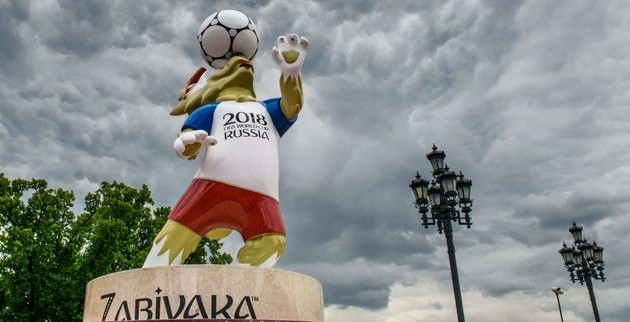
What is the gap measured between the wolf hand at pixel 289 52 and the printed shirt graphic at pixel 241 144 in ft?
2.14

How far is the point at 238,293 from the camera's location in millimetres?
5230

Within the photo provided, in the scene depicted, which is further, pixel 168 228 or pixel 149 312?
pixel 168 228

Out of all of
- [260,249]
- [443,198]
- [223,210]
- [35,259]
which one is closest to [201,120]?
[223,210]

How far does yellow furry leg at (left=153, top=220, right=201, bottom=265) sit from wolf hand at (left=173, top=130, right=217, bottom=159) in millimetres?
774

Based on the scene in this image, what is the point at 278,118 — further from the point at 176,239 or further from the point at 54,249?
the point at 54,249

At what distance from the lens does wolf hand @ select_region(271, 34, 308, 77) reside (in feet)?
21.3

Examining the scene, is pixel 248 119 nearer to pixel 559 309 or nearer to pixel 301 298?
pixel 301 298

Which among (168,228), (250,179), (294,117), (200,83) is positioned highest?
(200,83)

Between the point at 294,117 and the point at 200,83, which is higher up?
the point at 200,83

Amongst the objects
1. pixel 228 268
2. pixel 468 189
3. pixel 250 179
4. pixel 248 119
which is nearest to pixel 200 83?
pixel 248 119

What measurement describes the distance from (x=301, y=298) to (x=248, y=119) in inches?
86.6

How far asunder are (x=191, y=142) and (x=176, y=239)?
1.06m

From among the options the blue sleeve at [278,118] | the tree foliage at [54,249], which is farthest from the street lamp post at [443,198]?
the tree foliage at [54,249]

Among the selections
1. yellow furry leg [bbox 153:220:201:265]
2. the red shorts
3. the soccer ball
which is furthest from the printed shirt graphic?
the soccer ball
